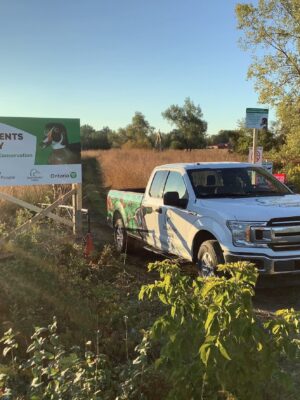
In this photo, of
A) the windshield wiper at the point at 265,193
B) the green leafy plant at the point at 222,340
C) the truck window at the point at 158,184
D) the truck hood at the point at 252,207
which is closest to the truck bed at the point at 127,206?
the truck window at the point at 158,184

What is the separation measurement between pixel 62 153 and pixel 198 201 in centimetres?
292

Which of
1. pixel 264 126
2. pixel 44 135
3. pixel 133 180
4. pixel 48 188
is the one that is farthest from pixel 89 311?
pixel 133 180

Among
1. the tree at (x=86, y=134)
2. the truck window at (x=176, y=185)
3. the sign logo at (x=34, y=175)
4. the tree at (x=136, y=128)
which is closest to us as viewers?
the truck window at (x=176, y=185)

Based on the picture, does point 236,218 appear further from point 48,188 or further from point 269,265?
point 48,188

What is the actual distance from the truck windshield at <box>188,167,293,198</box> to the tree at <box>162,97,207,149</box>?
71.0 metres

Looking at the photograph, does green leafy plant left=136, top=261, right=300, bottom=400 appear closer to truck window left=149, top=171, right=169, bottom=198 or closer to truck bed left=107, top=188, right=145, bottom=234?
truck window left=149, top=171, right=169, bottom=198

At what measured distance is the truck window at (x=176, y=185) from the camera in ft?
24.1

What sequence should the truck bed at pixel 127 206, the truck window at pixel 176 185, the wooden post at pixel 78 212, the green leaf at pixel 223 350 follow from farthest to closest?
the wooden post at pixel 78 212 < the truck bed at pixel 127 206 < the truck window at pixel 176 185 < the green leaf at pixel 223 350

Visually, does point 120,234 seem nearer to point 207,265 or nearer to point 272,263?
point 207,265

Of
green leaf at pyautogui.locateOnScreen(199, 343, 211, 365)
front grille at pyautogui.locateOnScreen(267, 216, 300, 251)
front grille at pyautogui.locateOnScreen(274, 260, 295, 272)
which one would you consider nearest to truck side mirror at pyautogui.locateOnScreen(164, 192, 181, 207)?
front grille at pyautogui.locateOnScreen(267, 216, 300, 251)

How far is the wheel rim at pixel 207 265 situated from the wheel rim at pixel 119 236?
3.06 meters

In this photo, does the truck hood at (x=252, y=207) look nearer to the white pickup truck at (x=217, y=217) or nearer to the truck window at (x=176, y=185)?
the white pickup truck at (x=217, y=217)

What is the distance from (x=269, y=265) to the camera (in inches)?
230

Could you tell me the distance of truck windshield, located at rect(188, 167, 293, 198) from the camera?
7.11 meters
